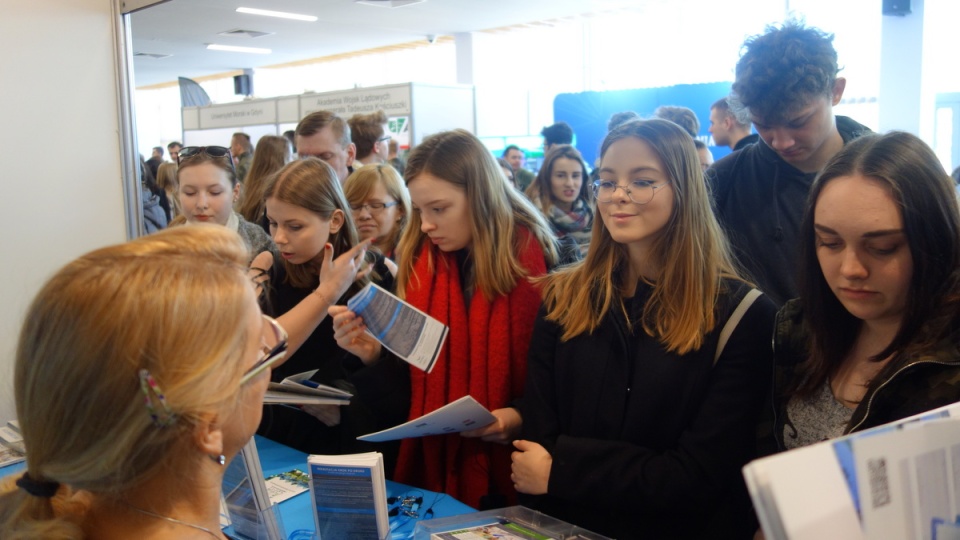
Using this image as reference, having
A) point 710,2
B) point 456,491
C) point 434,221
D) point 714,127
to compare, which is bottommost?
point 456,491

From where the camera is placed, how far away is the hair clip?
90cm

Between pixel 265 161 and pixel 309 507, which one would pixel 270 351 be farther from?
pixel 265 161

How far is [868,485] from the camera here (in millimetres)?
639

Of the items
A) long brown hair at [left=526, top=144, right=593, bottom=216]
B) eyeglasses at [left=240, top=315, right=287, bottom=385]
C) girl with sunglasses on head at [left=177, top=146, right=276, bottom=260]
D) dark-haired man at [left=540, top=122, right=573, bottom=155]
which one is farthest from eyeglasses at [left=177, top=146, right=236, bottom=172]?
dark-haired man at [left=540, top=122, right=573, bottom=155]

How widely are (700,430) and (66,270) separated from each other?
1.24 m

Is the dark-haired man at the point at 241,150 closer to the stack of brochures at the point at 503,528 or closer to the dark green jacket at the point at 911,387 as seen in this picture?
the stack of brochures at the point at 503,528

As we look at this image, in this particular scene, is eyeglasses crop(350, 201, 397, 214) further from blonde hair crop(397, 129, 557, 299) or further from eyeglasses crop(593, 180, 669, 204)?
eyeglasses crop(593, 180, 669, 204)

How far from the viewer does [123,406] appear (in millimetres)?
911

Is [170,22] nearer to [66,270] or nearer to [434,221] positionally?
[434,221]

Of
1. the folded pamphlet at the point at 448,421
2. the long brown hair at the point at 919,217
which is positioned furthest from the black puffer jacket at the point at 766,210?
the folded pamphlet at the point at 448,421

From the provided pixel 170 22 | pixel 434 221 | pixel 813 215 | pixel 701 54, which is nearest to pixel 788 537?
pixel 813 215

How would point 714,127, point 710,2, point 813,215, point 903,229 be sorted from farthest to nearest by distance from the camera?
point 710,2
point 714,127
point 813,215
point 903,229

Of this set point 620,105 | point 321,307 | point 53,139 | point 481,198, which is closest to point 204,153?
point 53,139

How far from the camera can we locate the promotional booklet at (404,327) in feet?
6.00
